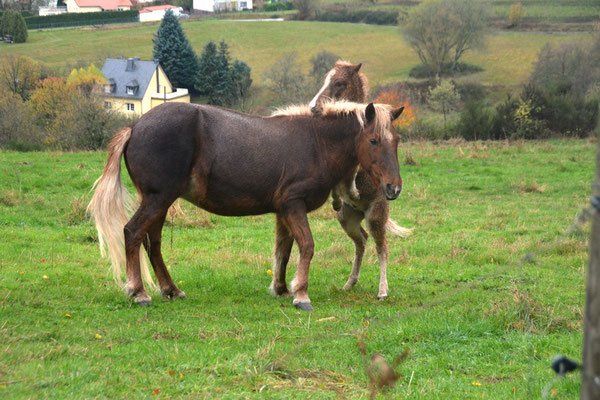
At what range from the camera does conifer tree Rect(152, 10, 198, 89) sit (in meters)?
59.8

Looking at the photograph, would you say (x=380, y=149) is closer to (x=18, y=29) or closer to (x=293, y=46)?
(x=293, y=46)

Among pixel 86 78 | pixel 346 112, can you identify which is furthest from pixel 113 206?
pixel 86 78

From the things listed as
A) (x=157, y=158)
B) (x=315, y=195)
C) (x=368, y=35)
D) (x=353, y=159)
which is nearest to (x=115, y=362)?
(x=157, y=158)

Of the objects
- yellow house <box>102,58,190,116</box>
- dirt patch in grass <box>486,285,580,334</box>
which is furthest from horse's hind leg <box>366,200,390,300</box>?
yellow house <box>102,58,190,116</box>

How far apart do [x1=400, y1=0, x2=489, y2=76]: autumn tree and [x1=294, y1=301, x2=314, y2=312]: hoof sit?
188 feet

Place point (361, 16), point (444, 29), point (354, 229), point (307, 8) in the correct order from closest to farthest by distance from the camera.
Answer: point (354, 229), point (444, 29), point (361, 16), point (307, 8)

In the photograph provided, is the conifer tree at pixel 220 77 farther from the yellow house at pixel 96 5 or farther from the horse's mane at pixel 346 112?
the horse's mane at pixel 346 112

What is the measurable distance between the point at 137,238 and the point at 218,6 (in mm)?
94268

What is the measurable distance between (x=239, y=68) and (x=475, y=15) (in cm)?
2579

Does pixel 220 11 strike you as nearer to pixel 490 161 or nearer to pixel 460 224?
pixel 490 161

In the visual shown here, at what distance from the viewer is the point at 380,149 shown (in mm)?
7156

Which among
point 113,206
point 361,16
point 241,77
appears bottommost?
point 241,77

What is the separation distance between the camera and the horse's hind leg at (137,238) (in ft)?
22.8

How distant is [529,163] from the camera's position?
2083 cm
